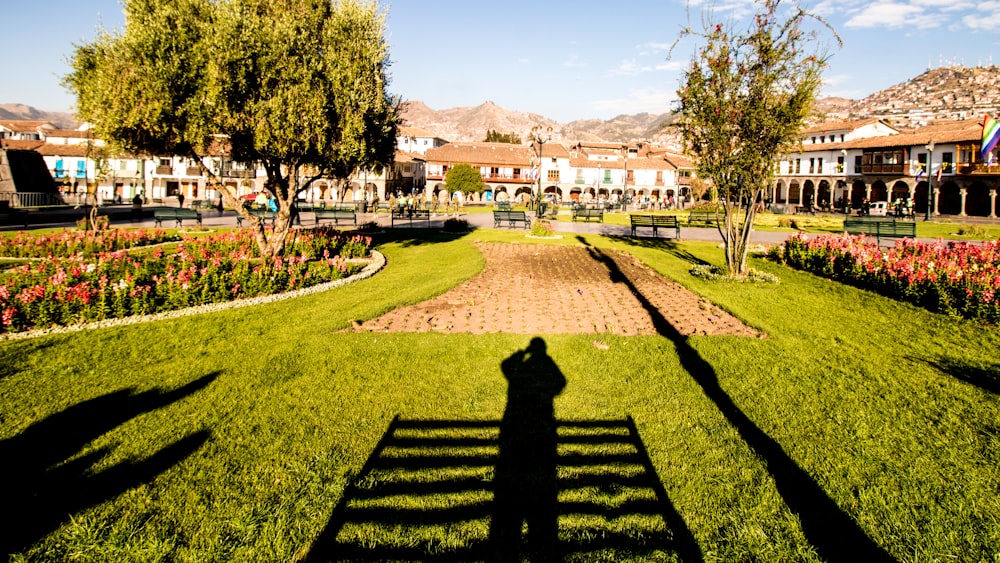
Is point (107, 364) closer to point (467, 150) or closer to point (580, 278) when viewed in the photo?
point (580, 278)

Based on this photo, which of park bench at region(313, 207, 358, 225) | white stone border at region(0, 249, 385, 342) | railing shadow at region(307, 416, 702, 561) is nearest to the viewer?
railing shadow at region(307, 416, 702, 561)

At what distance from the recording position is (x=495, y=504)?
12.3 ft

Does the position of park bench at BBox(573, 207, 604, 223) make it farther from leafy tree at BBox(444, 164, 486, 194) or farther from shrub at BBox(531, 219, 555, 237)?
leafy tree at BBox(444, 164, 486, 194)

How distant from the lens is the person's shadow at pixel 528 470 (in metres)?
3.39

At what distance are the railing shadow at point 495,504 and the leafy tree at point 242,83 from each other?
9927 millimetres

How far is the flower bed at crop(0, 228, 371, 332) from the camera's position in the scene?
805 cm

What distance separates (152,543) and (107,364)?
4225 mm

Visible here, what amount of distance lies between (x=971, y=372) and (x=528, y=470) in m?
6.06

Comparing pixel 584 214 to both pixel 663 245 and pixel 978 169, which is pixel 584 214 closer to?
pixel 663 245

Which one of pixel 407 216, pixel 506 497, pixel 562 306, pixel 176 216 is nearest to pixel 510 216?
pixel 407 216

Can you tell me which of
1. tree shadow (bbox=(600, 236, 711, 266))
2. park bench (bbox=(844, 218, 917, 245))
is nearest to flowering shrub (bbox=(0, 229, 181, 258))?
tree shadow (bbox=(600, 236, 711, 266))

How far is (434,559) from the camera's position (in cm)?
319

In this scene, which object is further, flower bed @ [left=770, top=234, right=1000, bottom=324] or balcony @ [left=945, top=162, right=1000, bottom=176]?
balcony @ [left=945, top=162, right=1000, bottom=176]

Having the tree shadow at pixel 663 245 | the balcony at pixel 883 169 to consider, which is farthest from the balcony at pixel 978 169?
the tree shadow at pixel 663 245
